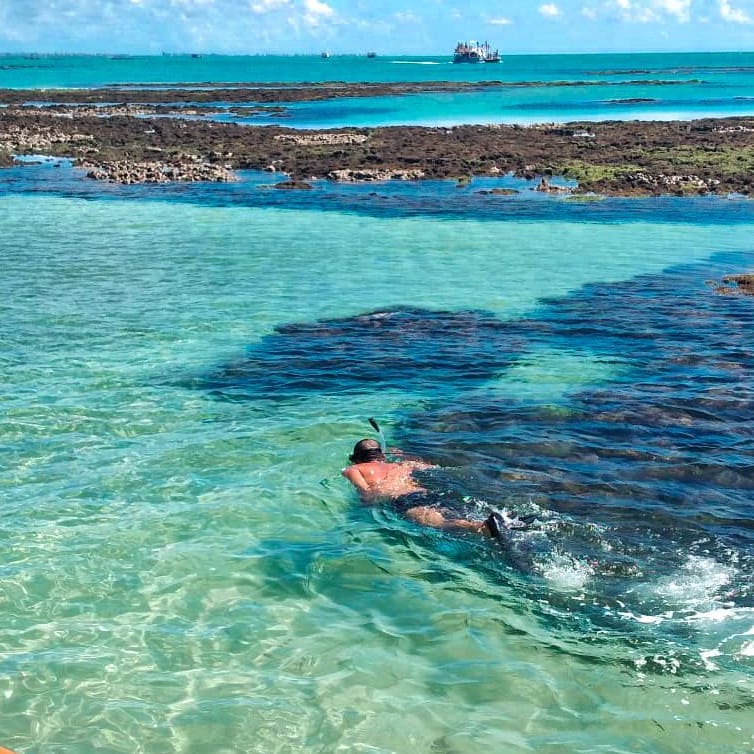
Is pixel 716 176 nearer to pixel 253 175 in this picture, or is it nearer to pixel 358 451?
pixel 253 175

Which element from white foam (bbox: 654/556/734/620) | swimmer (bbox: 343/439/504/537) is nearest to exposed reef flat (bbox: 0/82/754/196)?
swimmer (bbox: 343/439/504/537)

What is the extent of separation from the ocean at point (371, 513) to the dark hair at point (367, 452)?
0.59 m

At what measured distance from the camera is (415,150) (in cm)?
5269

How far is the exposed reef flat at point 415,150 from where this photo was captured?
43.9 meters

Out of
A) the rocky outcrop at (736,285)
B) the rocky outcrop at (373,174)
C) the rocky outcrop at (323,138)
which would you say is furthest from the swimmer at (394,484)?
the rocky outcrop at (323,138)

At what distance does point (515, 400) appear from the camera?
50.3 feet

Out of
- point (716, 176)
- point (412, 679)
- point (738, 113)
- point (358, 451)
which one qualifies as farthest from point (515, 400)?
point (738, 113)

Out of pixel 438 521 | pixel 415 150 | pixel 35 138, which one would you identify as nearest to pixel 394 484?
pixel 438 521

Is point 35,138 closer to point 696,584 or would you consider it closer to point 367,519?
point 367,519

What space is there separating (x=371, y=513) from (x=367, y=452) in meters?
1.01

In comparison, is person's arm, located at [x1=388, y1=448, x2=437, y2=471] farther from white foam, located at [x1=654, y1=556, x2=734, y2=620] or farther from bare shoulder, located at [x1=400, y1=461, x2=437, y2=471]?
white foam, located at [x1=654, y1=556, x2=734, y2=620]

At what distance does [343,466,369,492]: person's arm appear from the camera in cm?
1191

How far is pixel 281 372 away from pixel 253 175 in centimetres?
3161

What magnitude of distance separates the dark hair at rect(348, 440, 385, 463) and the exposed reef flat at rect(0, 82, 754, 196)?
30.0 meters
